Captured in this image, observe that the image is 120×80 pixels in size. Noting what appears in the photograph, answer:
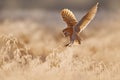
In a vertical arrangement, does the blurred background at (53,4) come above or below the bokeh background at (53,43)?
above

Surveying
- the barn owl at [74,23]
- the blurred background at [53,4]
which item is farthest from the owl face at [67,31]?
the blurred background at [53,4]

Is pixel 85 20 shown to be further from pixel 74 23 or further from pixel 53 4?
pixel 53 4

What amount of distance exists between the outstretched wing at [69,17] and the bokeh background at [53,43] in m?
0.03

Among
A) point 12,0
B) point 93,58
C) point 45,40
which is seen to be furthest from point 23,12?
point 93,58

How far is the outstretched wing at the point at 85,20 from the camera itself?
207cm

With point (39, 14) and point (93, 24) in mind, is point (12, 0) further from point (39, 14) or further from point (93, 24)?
point (93, 24)

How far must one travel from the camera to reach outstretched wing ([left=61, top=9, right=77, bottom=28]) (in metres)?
2.08

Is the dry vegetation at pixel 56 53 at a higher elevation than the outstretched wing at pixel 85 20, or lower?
lower

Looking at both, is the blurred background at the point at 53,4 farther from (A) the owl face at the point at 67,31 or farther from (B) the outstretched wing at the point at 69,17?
(A) the owl face at the point at 67,31

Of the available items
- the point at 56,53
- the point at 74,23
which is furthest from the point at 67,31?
Result: the point at 56,53

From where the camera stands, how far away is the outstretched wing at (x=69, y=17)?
2.08 m

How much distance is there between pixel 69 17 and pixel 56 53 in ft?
0.93

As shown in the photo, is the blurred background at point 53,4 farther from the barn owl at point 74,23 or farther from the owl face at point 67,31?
the owl face at point 67,31

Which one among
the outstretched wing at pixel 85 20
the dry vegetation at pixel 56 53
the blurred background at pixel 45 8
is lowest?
the dry vegetation at pixel 56 53
